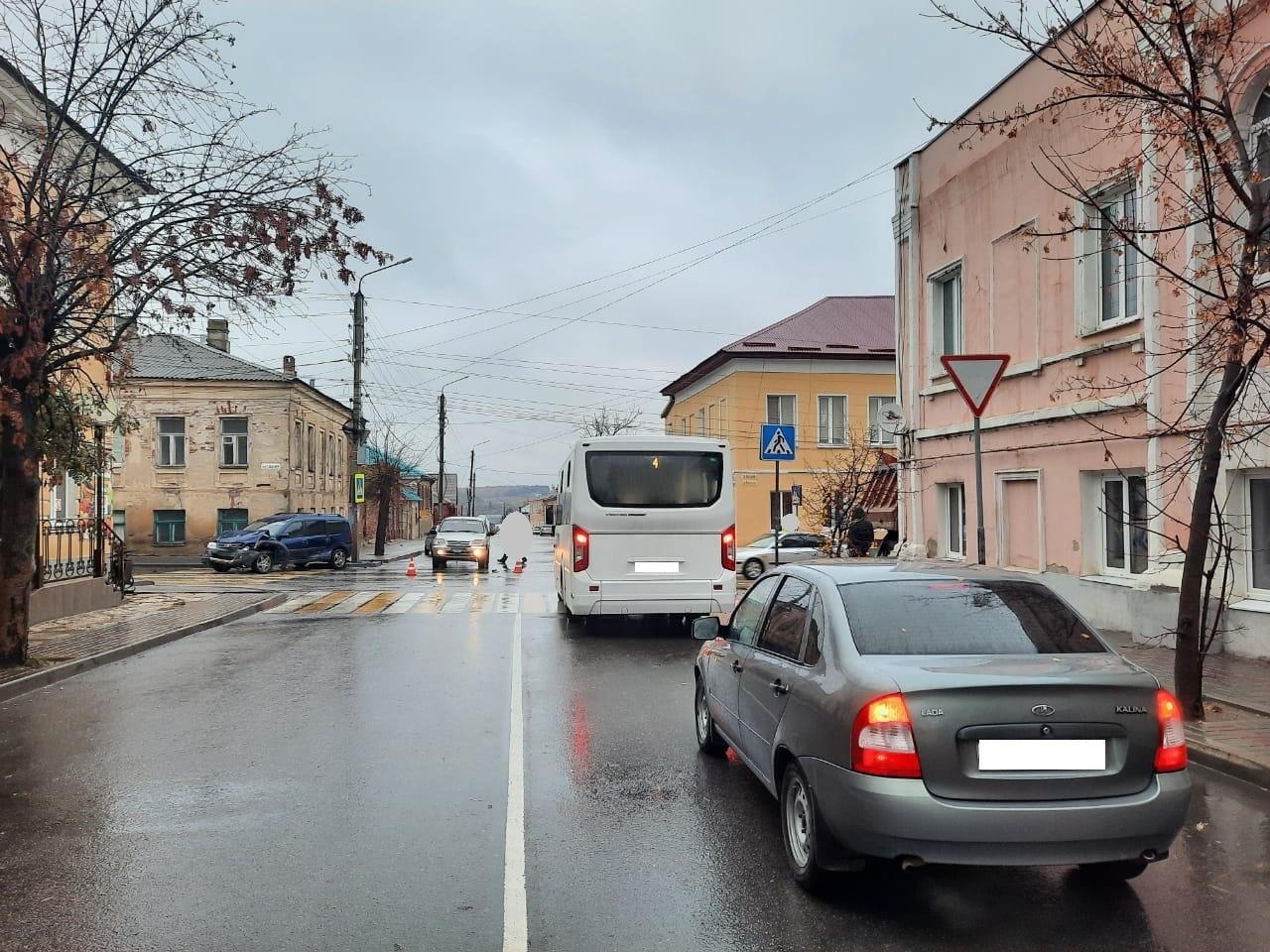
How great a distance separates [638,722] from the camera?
8.55 m

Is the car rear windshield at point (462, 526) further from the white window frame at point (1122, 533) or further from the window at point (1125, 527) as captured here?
the window at point (1125, 527)

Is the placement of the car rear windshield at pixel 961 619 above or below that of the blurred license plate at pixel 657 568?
above

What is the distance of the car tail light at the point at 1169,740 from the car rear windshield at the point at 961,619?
45 centimetres

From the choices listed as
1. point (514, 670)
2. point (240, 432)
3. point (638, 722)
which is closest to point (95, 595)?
point (514, 670)

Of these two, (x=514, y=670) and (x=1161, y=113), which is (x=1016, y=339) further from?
(x=514, y=670)

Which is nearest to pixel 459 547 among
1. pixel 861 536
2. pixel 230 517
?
pixel 230 517

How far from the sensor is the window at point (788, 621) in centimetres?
540

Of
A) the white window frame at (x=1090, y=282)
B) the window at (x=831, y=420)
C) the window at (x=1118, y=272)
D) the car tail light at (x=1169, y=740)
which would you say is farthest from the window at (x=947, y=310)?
the window at (x=831, y=420)

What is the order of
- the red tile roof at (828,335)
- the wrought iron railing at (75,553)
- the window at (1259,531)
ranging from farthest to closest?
the red tile roof at (828,335) < the wrought iron railing at (75,553) < the window at (1259,531)

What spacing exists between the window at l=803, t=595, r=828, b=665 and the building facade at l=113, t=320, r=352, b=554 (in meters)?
41.7

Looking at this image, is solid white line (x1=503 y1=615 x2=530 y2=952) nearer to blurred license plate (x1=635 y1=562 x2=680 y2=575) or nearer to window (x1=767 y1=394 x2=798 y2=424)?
blurred license plate (x1=635 y1=562 x2=680 y2=575)

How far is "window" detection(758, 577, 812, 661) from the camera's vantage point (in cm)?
540

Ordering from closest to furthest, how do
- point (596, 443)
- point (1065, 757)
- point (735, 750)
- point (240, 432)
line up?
1. point (1065, 757)
2. point (735, 750)
3. point (596, 443)
4. point (240, 432)

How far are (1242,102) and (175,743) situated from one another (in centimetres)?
1183
